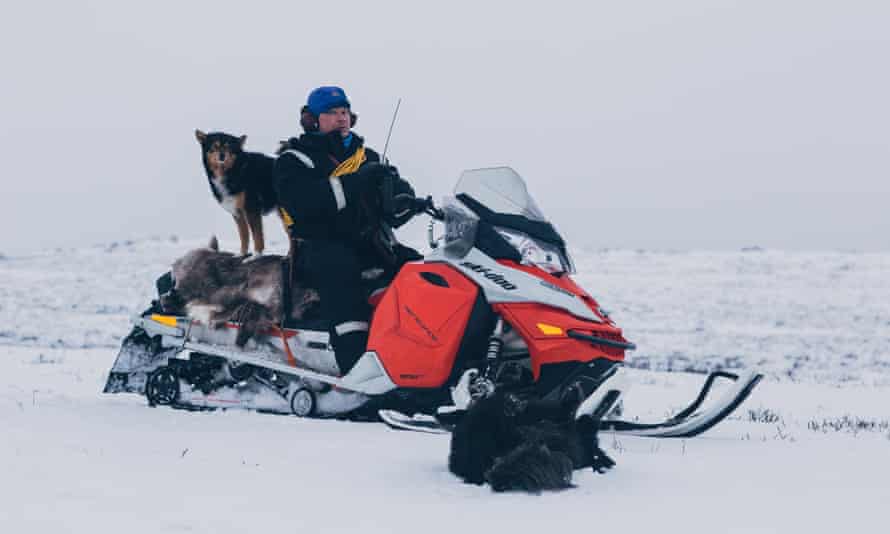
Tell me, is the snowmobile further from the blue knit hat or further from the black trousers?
the blue knit hat

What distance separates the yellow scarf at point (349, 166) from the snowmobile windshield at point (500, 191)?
856 millimetres

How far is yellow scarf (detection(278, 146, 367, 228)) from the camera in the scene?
6.56 metres

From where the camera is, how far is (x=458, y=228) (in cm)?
602

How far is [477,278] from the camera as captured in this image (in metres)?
5.73

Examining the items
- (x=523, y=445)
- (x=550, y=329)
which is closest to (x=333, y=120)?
(x=550, y=329)

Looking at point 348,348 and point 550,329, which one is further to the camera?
point 348,348

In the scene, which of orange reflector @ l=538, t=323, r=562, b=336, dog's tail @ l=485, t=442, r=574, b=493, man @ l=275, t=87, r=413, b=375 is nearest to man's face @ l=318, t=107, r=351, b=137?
man @ l=275, t=87, r=413, b=375

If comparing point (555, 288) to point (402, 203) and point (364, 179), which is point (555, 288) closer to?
point (402, 203)

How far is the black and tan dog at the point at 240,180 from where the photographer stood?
8.45 meters

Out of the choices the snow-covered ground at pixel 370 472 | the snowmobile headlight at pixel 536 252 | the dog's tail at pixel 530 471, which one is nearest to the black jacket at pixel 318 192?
the snowmobile headlight at pixel 536 252

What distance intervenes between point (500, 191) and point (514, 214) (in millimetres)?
185

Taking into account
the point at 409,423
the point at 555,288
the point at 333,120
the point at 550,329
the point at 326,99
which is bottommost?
the point at 409,423

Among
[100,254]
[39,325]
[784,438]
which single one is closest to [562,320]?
[784,438]

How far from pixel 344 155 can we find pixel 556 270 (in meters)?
1.77
